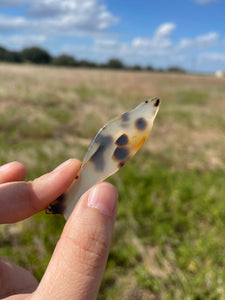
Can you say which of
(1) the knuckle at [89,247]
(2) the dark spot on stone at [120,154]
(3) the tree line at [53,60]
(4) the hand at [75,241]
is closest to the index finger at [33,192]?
(4) the hand at [75,241]

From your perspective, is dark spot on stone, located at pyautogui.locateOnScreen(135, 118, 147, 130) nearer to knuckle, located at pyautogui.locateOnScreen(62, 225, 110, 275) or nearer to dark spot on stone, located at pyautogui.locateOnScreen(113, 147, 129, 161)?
dark spot on stone, located at pyautogui.locateOnScreen(113, 147, 129, 161)

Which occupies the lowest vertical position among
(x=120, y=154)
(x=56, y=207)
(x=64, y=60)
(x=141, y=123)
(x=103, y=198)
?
(x=56, y=207)

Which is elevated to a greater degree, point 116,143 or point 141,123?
point 141,123

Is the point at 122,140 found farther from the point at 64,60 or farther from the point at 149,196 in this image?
the point at 64,60

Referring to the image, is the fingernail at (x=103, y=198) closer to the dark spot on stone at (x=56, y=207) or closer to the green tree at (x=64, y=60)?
the dark spot on stone at (x=56, y=207)

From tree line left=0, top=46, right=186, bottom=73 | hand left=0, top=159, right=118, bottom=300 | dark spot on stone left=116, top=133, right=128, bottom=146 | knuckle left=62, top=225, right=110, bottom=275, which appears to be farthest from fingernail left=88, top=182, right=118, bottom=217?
tree line left=0, top=46, right=186, bottom=73

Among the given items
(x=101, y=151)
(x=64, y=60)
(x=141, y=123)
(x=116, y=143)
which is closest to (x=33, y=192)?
(x=101, y=151)
